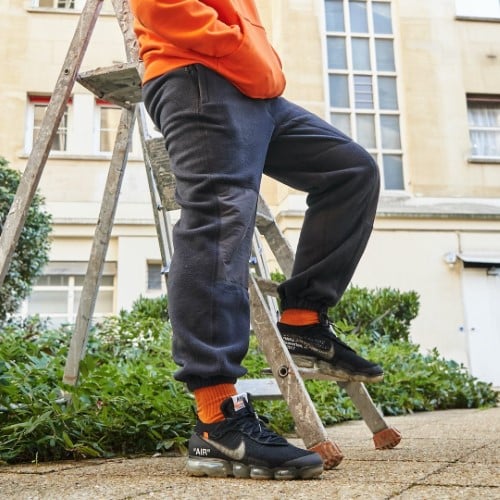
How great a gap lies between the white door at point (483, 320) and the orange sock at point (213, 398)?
8.71 m

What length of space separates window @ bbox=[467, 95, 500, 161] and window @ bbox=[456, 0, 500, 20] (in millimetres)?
1407

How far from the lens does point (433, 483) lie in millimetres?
1168

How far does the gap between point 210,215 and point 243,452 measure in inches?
19.8

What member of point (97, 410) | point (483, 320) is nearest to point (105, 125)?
point (483, 320)

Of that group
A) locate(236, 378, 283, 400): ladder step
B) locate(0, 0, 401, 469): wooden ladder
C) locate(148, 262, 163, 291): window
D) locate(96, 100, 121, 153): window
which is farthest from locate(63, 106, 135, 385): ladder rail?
locate(96, 100, 121, 153): window

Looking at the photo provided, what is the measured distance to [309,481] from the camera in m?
1.27

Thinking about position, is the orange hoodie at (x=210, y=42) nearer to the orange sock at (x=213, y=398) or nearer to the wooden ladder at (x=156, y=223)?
the wooden ladder at (x=156, y=223)

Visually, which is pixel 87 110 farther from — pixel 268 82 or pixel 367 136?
pixel 268 82

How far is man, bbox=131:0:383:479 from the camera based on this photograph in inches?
53.9

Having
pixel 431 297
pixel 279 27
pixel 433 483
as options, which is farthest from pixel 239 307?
pixel 279 27

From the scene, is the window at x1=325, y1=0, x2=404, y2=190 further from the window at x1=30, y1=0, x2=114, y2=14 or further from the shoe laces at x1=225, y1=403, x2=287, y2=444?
the shoe laces at x1=225, y1=403, x2=287, y2=444

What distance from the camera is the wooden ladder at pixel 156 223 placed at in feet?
5.11

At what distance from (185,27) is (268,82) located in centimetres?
23

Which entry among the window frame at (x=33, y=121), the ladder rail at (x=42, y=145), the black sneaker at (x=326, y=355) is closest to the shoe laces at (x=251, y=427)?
the black sneaker at (x=326, y=355)
